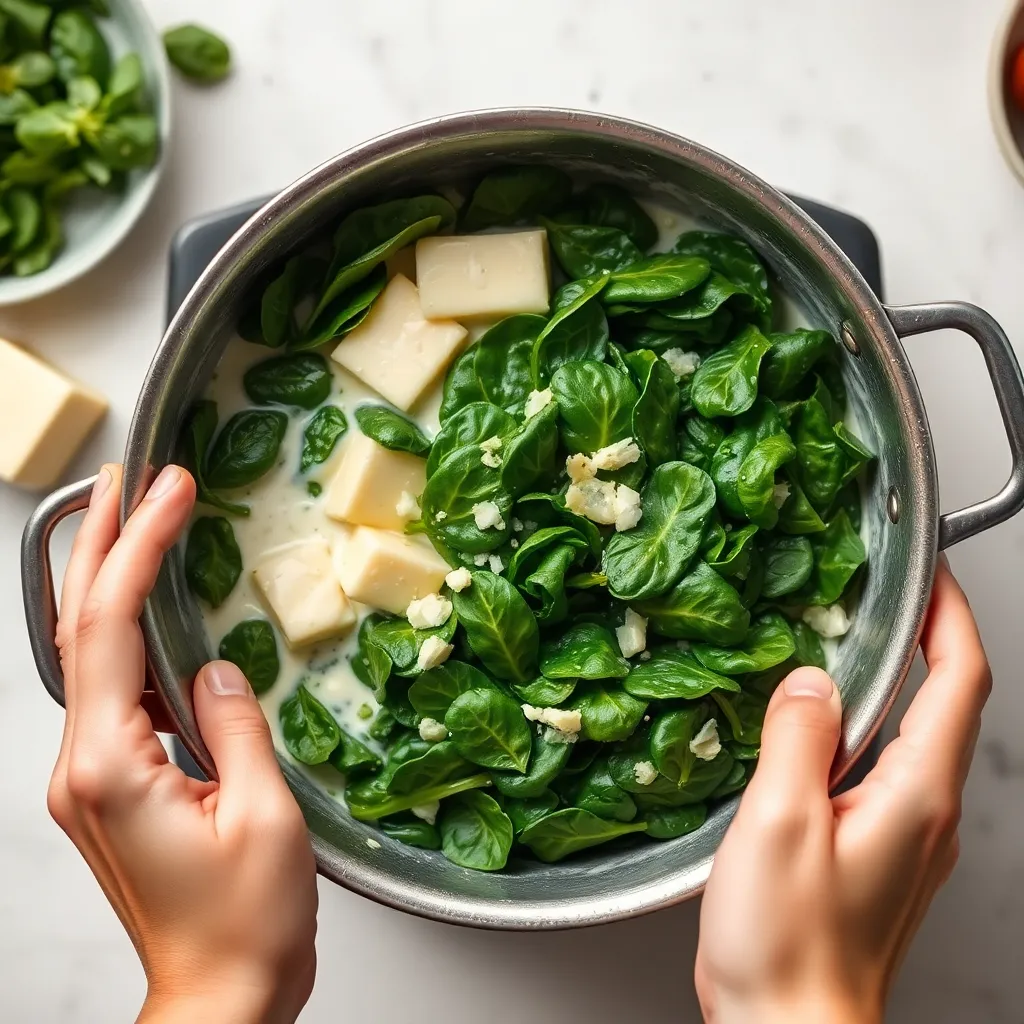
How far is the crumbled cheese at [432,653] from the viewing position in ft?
4.04

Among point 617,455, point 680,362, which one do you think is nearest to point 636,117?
point 680,362

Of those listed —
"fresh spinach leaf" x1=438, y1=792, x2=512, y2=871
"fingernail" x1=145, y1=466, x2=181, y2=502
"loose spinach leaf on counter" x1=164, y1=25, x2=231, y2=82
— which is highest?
"loose spinach leaf on counter" x1=164, y1=25, x2=231, y2=82

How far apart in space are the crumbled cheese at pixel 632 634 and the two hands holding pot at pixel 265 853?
0.68 ft

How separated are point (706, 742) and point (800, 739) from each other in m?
0.15

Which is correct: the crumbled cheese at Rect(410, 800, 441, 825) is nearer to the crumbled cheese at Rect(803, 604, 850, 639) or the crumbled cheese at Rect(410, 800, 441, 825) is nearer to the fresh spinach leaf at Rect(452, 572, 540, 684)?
the fresh spinach leaf at Rect(452, 572, 540, 684)

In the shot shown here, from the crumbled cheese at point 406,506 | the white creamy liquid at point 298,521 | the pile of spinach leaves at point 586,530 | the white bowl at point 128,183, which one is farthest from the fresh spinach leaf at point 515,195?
the white bowl at point 128,183

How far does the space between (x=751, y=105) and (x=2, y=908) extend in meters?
1.55

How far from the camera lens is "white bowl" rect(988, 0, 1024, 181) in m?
1.41

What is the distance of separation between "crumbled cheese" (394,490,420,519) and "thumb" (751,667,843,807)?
47 centimetres

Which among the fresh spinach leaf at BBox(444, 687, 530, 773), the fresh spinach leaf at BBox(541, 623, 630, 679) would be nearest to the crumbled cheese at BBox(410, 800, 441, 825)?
the fresh spinach leaf at BBox(444, 687, 530, 773)

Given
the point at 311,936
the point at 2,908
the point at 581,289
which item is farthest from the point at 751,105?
the point at 2,908

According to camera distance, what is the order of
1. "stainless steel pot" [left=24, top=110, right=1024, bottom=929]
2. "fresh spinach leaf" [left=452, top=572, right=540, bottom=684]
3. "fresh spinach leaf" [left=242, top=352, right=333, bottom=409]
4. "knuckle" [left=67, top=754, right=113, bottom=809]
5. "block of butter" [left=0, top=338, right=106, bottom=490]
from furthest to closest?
"block of butter" [left=0, top=338, right=106, bottom=490] < "fresh spinach leaf" [left=242, top=352, right=333, bottom=409] < "fresh spinach leaf" [left=452, top=572, right=540, bottom=684] < "stainless steel pot" [left=24, top=110, right=1024, bottom=929] < "knuckle" [left=67, top=754, right=113, bottom=809]

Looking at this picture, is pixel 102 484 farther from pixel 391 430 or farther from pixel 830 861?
pixel 830 861

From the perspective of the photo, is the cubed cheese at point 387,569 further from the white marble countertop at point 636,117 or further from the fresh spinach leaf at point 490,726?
the white marble countertop at point 636,117
